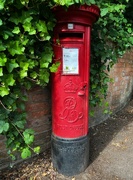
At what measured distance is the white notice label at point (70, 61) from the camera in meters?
2.23

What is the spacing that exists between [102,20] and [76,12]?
4.38ft

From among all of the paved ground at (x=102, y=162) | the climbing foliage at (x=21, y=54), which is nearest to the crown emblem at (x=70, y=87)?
the climbing foliage at (x=21, y=54)

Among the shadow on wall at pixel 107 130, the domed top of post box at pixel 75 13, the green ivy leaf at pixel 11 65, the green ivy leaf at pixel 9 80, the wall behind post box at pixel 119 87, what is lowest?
the shadow on wall at pixel 107 130

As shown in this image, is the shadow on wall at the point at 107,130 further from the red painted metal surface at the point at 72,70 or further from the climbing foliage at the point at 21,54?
the climbing foliage at the point at 21,54

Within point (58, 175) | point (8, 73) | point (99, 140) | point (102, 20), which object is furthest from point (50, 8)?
point (99, 140)

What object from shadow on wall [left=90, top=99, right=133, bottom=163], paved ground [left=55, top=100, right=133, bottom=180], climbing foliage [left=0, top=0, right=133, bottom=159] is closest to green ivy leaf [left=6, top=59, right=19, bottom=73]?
climbing foliage [left=0, top=0, right=133, bottom=159]

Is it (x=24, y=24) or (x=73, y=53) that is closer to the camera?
(x=24, y=24)

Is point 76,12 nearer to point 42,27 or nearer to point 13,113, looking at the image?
point 42,27

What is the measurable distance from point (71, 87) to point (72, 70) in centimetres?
20

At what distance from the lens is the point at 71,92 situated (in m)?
2.33

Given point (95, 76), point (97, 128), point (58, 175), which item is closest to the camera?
point (58, 175)

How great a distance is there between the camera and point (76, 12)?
208 cm

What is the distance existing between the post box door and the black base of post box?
9 cm

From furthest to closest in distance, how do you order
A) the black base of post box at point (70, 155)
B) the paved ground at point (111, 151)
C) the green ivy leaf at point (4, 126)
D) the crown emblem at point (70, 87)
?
the paved ground at point (111, 151), the black base of post box at point (70, 155), the crown emblem at point (70, 87), the green ivy leaf at point (4, 126)
